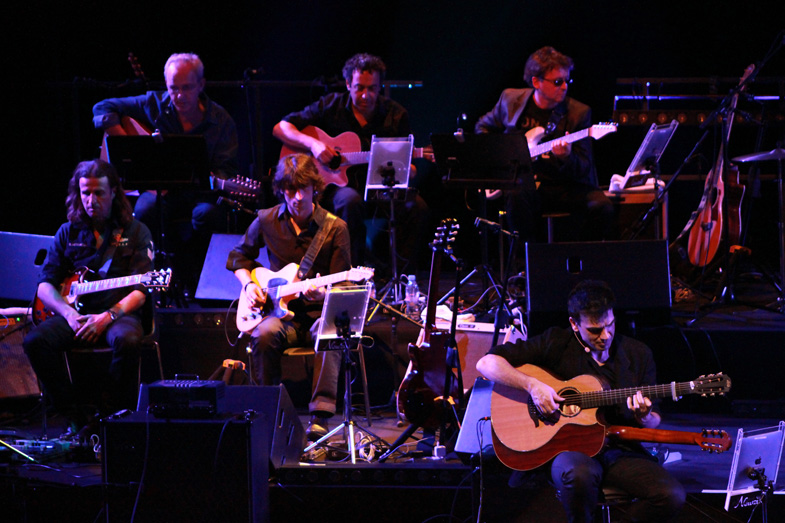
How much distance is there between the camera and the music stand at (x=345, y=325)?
5.04 meters

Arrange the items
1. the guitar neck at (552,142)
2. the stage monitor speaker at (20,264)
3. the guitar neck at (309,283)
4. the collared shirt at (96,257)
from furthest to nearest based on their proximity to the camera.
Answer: the guitar neck at (552,142)
the stage monitor speaker at (20,264)
the collared shirt at (96,257)
the guitar neck at (309,283)

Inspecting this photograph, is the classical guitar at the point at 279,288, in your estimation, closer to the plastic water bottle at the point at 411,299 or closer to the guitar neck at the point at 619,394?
the plastic water bottle at the point at 411,299

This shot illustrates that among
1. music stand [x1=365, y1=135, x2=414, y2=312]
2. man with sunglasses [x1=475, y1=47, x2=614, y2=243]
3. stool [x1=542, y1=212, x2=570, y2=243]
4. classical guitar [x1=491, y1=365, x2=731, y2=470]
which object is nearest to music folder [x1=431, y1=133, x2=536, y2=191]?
music stand [x1=365, y1=135, x2=414, y2=312]

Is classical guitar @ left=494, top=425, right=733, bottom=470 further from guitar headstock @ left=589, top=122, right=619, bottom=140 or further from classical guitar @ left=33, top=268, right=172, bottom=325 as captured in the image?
guitar headstock @ left=589, top=122, right=619, bottom=140

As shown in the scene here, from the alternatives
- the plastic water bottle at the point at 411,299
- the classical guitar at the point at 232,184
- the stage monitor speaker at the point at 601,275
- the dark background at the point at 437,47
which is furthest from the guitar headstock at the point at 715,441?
→ the dark background at the point at 437,47

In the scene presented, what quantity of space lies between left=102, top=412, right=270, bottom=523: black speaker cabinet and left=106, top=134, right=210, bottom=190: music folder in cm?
274

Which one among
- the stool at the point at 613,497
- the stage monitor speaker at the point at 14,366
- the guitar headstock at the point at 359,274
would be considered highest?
the guitar headstock at the point at 359,274

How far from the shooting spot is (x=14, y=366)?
5.98m

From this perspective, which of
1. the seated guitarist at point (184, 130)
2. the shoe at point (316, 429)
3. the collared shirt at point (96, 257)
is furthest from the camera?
the seated guitarist at point (184, 130)

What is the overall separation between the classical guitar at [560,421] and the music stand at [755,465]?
36cm

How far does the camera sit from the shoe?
17.5ft

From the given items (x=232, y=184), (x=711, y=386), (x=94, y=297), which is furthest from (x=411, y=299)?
(x=711, y=386)

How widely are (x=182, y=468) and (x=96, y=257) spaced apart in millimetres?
2234

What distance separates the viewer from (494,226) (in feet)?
18.4
